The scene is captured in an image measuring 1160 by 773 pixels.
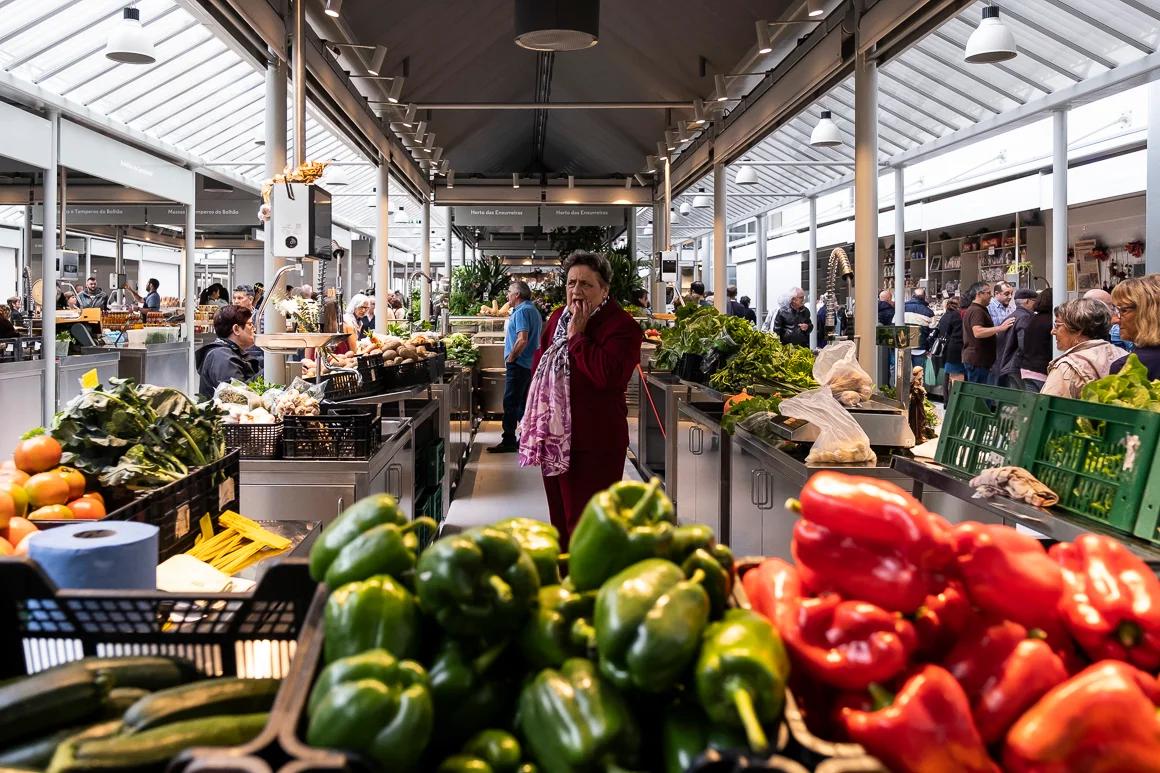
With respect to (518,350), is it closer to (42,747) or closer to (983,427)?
(983,427)

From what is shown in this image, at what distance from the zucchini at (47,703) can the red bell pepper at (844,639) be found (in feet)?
2.69

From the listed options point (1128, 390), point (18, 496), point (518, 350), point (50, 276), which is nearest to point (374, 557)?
point (18, 496)

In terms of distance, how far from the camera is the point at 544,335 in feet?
15.4

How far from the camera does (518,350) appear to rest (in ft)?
31.0

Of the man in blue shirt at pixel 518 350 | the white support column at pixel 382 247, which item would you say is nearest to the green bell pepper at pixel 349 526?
the man in blue shirt at pixel 518 350

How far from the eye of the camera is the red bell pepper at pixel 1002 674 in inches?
40.9

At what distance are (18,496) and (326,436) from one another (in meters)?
1.80

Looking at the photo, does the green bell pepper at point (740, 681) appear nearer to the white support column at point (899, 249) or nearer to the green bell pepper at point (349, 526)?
the green bell pepper at point (349, 526)

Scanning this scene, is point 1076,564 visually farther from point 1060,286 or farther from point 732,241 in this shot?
point 732,241

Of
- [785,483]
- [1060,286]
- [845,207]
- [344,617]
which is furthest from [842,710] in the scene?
[845,207]

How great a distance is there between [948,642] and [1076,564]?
24 centimetres

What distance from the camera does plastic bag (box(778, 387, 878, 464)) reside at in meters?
3.62

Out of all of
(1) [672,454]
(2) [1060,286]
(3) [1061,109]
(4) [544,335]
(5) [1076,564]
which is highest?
(3) [1061,109]

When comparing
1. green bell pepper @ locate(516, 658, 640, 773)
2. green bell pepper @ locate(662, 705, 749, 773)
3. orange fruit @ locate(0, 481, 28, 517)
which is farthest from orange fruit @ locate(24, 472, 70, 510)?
green bell pepper @ locate(662, 705, 749, 773)
